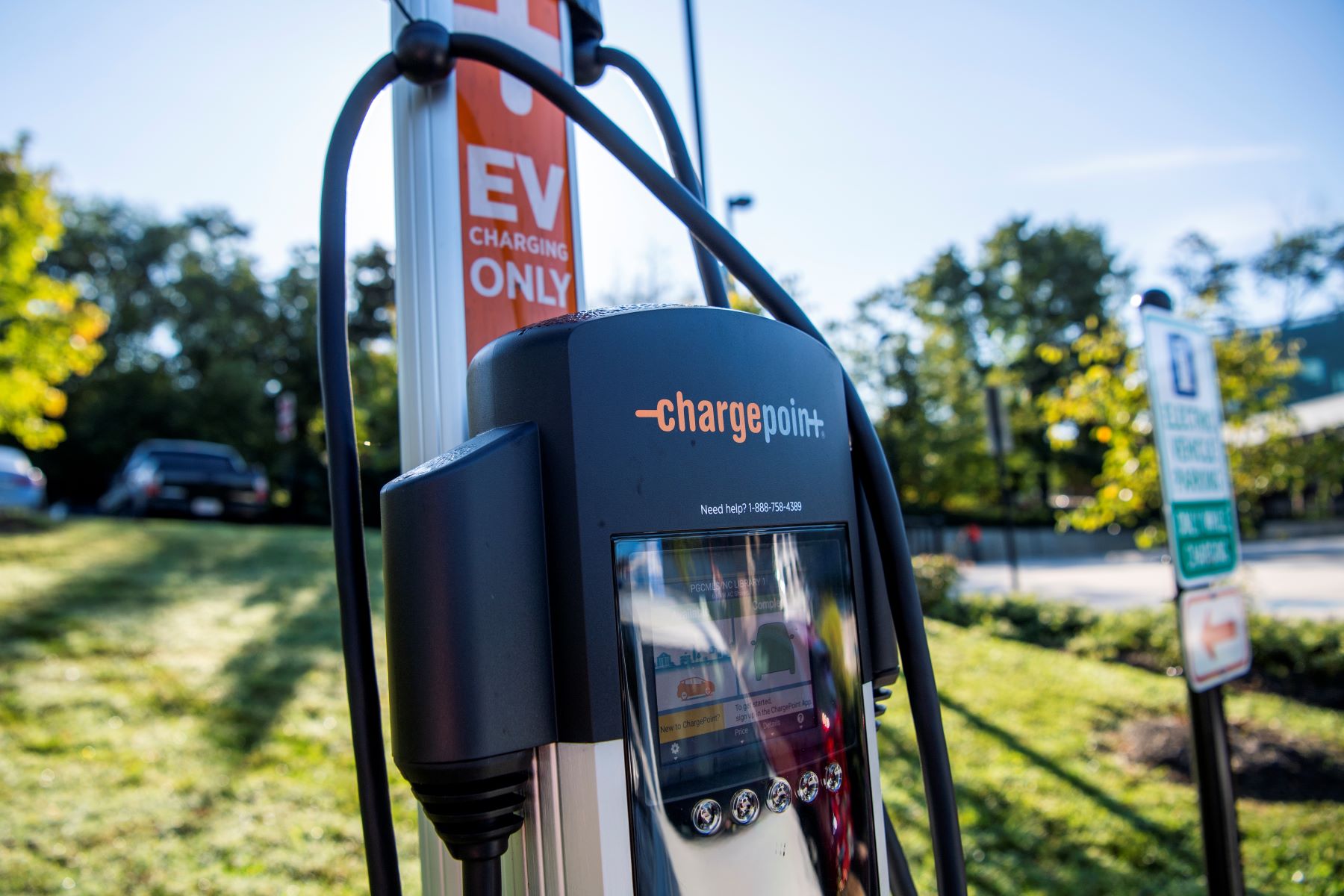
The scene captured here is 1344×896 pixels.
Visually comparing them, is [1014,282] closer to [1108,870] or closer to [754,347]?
[1108,870]

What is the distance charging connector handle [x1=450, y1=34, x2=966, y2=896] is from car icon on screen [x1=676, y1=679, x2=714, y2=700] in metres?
0.23

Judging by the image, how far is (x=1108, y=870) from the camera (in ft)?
11.4

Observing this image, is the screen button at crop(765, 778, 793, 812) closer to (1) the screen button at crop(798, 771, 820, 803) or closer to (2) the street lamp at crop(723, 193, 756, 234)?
(1) the screen button at crop(798, 771, 820, 803)

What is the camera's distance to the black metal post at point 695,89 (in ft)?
5.02

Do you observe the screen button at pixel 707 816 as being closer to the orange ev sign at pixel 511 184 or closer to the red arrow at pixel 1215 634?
the orange ev sign at pixel 511 184

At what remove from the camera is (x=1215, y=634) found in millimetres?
2867

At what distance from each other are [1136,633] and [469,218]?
814cm

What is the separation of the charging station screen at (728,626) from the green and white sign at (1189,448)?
219 cm

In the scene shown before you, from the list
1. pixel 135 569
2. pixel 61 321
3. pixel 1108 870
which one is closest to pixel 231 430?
pixel 61 321

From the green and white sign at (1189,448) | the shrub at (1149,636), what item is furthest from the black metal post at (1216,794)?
the shrub at (1149,636)

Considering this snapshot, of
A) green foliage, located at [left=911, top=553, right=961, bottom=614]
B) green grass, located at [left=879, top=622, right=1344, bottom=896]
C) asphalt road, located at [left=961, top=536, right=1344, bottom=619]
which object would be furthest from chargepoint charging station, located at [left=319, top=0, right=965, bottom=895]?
green foliage, located at [left=911, top=553, right=961, bottom=614]

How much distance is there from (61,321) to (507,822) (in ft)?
38.3

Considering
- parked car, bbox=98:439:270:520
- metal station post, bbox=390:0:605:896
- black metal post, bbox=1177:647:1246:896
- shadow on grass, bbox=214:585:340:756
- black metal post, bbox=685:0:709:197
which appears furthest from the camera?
parked car, bbox=98:439:270:520

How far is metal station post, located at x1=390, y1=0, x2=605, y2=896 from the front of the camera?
110 centimetres
